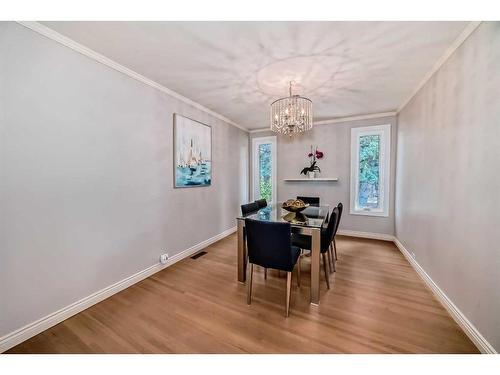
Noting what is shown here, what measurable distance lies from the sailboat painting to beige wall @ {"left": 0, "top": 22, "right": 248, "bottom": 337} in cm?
15

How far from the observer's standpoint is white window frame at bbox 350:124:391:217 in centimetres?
380

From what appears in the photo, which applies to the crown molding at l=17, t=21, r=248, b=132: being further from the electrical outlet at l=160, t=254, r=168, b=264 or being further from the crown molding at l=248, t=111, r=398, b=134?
the crown molding at l=248, t=111, r=398, b=134

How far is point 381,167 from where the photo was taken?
12.7 feet

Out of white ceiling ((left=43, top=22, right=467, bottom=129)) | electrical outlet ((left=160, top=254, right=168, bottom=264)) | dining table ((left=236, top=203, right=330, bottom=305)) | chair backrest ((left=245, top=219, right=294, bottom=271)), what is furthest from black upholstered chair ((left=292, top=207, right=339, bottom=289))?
electrical outlet ((left=160, top=254, right=168, bottom=264))

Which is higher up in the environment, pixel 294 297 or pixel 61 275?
pixel 61 275

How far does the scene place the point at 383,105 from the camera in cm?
340

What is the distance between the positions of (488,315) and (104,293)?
10.7 feet

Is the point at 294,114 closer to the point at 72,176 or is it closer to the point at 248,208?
the point at 248,208

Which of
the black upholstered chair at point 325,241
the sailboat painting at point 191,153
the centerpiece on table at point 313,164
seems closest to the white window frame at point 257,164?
the centerpiece on table at point 313,164

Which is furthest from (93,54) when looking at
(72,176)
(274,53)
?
(274,53)

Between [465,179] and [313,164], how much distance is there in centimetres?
284

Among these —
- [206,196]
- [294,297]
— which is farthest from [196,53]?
[294,297]

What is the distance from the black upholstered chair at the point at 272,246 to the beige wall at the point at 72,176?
58.0 inches
